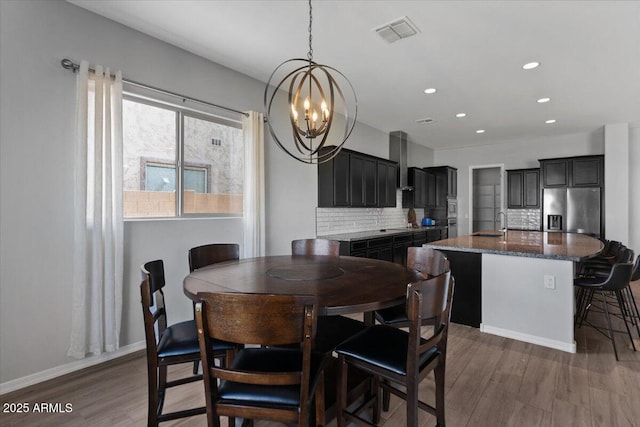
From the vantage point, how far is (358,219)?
229 inches

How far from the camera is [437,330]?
5.34 feet

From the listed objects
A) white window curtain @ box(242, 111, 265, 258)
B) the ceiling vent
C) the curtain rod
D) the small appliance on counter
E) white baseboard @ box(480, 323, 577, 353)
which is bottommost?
white baseboard @ box(480, 323, 577, 353)

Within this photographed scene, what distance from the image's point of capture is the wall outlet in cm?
297

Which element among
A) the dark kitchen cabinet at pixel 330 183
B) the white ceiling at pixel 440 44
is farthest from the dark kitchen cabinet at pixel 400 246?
the white ceiling at pixel 440 44

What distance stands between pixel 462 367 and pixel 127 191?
3.18m

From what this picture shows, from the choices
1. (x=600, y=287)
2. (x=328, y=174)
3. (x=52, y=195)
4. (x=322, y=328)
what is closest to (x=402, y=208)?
(x=328, y=174)

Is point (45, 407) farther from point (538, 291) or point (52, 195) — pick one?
point (538, 291)

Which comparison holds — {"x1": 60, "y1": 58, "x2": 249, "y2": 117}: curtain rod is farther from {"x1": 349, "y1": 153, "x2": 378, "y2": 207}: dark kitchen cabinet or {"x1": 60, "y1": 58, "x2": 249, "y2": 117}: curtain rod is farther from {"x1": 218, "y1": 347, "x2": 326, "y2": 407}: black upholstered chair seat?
{"x1": 218, "y1": 347, "x2": 326, "y2": 407}: black upholstered chair seat

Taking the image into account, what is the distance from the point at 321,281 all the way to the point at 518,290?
94.4 inches

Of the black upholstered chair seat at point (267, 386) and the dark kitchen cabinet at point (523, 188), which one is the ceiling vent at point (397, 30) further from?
the dark kitchen cabinet at point (523, 188)

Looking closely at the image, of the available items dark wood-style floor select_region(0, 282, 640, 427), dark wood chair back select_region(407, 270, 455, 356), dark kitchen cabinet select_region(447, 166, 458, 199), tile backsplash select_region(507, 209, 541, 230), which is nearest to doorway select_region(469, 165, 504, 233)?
dark kitchen cabinet select_region(447, 166, 458, 199)

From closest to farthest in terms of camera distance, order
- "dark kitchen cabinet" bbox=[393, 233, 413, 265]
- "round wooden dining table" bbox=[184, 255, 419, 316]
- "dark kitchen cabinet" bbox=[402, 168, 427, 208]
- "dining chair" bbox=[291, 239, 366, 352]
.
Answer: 1. "round wooden dining table" bbox=[184, 255, 419, 316]
2. "dining chair" bbox=[291, 239, 366, 352]
3. "dark kitchen cabinet" bbox=[393, 233, 413, 265]
4. "dark kitchen cabinet" bbox=[402, 168, 427, 208]

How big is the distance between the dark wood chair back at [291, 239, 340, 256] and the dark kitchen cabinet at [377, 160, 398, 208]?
9.94 feet

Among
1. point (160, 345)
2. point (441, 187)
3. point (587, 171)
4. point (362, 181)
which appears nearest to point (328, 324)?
point (160, 345)
